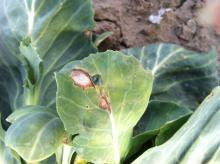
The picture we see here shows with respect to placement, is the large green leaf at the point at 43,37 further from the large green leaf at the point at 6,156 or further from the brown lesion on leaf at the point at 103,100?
the brown lesion on leaf at the point at 103,100

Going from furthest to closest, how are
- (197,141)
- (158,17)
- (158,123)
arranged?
1. (158,17)
2. (158,123)
3. (197,141)

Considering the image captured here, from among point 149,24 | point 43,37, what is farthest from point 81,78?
point 149,24

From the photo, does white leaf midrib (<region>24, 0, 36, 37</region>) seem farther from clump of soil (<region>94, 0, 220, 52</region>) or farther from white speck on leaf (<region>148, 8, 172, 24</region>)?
white speck on leaf (<region>148, 8, 172, 24</region>)

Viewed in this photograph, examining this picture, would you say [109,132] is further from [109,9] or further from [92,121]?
[109,9]

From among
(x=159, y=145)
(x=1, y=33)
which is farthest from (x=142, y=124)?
(x=1, y=33)

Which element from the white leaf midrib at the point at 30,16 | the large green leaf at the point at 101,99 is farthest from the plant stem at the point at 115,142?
the white leaf midrib at the point at 30,16

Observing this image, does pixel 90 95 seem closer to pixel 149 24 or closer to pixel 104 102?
pixel 104 102
